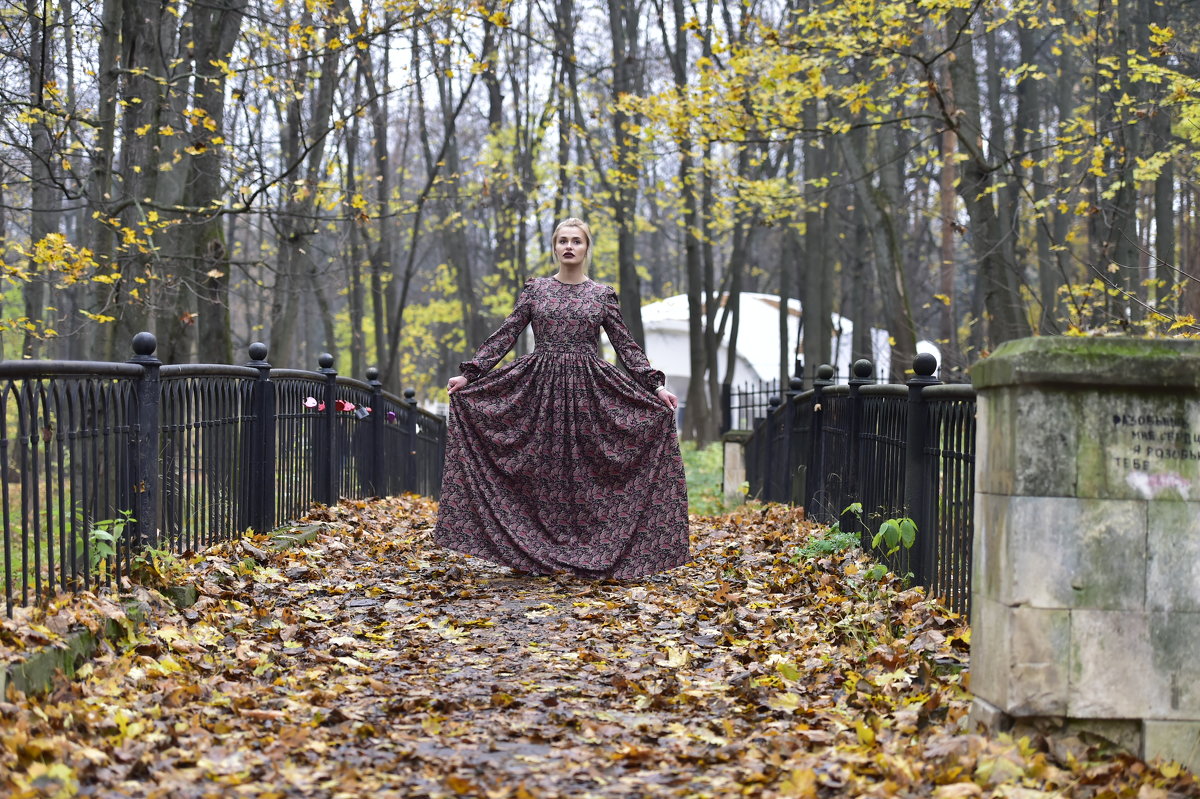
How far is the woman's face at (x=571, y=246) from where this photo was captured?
26.4 feet

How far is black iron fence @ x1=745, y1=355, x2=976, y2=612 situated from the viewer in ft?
18.5

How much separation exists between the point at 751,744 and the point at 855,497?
4019 millimetres

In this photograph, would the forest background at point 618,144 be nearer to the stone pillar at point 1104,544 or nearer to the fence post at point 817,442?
the fence post at point 817,442

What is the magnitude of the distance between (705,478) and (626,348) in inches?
507

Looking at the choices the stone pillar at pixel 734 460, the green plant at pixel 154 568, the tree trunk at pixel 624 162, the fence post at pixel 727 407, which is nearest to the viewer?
the green plant at pixel 154 568

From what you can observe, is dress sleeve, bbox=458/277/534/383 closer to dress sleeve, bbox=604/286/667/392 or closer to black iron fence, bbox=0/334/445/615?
dress sleeve, bbox=604/286/667/392

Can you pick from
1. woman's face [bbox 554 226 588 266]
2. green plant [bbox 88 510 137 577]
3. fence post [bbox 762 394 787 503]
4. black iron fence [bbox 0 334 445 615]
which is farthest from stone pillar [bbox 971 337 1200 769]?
fence post [bbox 762 394 787 503]

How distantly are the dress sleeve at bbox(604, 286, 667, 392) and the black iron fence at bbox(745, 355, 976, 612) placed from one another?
4.33 ft

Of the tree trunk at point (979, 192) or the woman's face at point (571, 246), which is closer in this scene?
the woman's face at point (571, 246)

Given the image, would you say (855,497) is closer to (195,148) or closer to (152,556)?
(152,556)

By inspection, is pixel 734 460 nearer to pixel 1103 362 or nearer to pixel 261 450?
pixel 261 450

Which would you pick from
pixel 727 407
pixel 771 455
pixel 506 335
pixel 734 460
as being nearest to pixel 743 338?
pixel 727 407

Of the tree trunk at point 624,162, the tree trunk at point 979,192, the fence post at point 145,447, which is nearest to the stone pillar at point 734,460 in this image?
the tree trunk at point 979,192

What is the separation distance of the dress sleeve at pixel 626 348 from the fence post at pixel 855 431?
1.22 meters
